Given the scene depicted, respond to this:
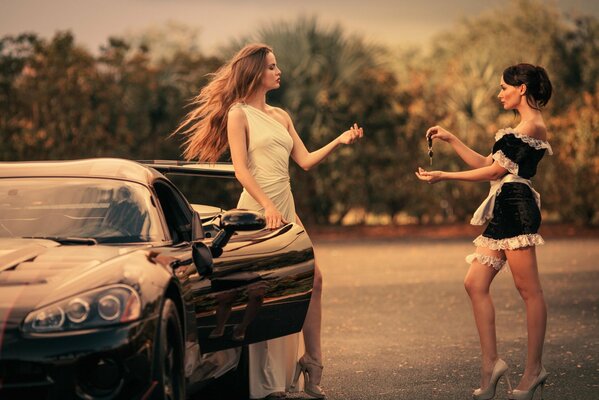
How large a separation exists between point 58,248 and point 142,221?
76cm

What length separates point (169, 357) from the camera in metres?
5.74

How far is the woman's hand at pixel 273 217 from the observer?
26.1 ft

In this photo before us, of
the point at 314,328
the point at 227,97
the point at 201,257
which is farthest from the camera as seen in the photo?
the point at 227,97

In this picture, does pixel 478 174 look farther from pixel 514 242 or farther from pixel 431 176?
pixel 514 242

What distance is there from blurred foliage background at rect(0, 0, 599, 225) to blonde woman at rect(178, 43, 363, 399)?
16660 mm

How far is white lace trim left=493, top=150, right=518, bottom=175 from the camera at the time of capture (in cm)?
775

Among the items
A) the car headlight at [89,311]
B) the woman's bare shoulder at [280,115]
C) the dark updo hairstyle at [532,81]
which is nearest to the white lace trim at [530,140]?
the dark updo hairstyle at [532,81]

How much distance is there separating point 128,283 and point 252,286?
61.9 inches

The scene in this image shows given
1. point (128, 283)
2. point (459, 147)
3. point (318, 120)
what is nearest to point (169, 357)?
point (128, 283)

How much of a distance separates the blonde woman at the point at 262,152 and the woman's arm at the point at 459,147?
21.6 inches

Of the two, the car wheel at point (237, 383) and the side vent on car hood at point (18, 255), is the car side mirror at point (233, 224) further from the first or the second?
the car wheel at point (237, 383)

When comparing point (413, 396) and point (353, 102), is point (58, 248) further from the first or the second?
point (353, 102)

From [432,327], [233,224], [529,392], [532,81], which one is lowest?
[432,327]

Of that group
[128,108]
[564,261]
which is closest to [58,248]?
[564,261]
